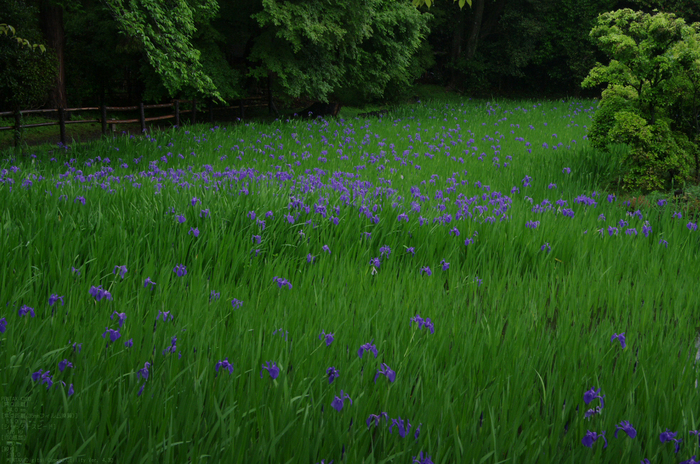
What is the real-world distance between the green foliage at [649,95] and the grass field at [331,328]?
144cm

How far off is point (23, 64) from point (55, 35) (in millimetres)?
1739

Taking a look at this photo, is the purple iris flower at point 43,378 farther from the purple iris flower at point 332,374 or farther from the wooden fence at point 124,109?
the wooden fence at point 124,109

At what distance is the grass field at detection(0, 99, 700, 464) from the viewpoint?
6.19 feet

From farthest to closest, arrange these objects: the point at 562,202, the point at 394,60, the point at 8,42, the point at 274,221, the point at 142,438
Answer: the point at 394,60, the point at 8,42, the point at 562,202, the point at 274,221, the point at 142,438

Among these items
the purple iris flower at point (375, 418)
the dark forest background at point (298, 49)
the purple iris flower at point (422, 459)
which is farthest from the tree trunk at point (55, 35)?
the purple iris flower at point (422, 459)

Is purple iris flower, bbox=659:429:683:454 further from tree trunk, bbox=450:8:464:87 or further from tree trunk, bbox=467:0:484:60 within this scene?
tree trunk, bbox=450:8:464:87

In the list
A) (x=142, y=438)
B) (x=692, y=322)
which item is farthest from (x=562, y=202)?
(x=142, y=438)

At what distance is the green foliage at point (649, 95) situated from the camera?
7266 mm

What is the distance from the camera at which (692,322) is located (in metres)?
3.50

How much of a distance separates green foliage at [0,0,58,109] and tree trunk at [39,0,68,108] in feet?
1.04

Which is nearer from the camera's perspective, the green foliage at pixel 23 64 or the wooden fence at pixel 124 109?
the wooden fence at pixel 124 109

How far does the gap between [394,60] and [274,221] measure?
1628cm

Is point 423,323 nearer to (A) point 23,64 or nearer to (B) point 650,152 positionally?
(B) point 650,152

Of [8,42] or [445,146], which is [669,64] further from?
[8,42]
